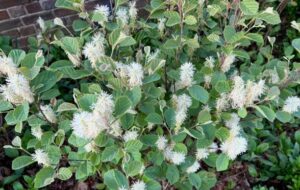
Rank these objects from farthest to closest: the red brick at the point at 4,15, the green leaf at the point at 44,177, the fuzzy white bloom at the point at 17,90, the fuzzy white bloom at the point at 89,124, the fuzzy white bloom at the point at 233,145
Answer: the red brick at the point at 4,15 → the green leaf at the point at 44,177 → the fuzzy white bloom at the point at 233,145 → the fuzzy white bloom at the point at 17,90 → the fuzzy white bloom at the point at 89,124

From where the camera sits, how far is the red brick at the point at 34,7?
2887 millimetres

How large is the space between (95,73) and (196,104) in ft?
1.45

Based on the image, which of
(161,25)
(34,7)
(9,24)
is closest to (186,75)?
(161,25)

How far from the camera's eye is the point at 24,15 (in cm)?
292

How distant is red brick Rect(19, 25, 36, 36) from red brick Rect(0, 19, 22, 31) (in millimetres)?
45

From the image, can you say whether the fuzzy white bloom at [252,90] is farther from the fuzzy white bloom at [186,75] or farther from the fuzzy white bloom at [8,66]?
the fuzzy white bloom at [8,66]

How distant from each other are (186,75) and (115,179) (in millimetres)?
489

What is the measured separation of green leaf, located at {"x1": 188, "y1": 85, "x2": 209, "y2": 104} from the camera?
1605 mm

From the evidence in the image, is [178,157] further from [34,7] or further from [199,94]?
[34,7]

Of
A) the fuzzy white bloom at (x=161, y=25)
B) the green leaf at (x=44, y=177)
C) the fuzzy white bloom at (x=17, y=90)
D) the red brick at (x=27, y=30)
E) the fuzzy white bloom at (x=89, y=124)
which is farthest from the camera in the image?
the red brick at (x=27, y=30)

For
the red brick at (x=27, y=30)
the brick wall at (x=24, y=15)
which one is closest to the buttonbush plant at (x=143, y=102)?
the brick wall at (x=24, y=15)

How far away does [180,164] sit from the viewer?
1.70 m

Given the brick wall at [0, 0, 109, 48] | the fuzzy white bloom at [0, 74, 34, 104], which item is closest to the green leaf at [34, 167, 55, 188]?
the fuzzy white bloom at [0, 74, 34, 104]

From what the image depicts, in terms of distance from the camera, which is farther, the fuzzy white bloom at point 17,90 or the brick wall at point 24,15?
the brick wall at point 24,15
